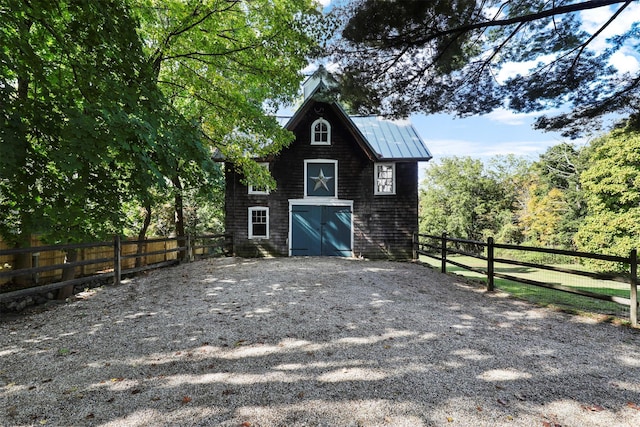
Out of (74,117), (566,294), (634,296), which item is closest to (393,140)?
(566,294)

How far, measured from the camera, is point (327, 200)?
13914 mm

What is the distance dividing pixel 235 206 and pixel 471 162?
30797 millimetres

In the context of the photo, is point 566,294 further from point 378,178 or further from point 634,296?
point 378,178

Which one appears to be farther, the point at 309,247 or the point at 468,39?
the point at 309,247

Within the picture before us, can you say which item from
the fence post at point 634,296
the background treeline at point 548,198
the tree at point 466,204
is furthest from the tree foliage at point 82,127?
the tree at point 466,204

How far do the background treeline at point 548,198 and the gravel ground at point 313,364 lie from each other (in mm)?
18775

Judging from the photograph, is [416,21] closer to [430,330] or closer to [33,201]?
[430,330]

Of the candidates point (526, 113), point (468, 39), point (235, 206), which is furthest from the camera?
point (235, 206)

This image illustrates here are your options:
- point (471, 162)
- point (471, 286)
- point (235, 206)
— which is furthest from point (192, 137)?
point (471, 162)

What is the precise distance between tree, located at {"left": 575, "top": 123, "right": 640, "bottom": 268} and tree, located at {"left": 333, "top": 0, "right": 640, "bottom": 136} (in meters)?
16.3

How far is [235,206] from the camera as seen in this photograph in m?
13.8

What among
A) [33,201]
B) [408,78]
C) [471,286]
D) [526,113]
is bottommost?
[471,286]

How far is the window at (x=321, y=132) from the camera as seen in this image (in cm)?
1405

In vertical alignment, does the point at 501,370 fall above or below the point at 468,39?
below
